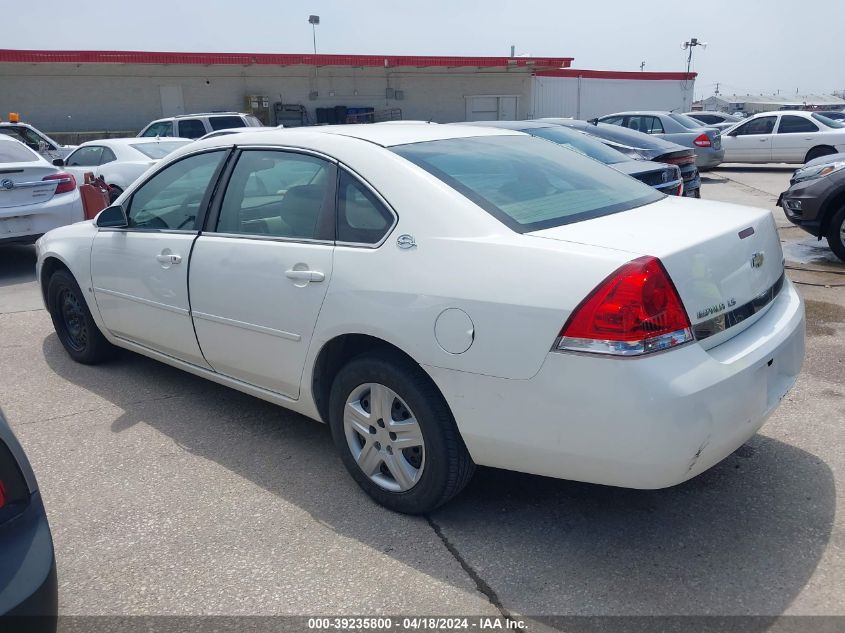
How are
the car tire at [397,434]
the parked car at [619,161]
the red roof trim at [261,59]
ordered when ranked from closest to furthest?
the car tire at [397,434] → the parked car at [619,161] → the red roof trim at [261,59]

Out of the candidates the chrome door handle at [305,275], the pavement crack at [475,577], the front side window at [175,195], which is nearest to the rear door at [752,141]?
the front side window at [175,195]

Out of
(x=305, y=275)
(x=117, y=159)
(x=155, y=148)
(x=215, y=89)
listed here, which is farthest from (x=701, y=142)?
(x=215, y=89)

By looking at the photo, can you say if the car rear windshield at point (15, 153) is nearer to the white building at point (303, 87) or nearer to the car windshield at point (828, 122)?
the car windshield at point (828, 122)

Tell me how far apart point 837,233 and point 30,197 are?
8612 millimetres

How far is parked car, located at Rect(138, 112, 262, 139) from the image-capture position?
1628 centimetres

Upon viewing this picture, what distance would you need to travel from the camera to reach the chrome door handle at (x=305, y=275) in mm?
3275

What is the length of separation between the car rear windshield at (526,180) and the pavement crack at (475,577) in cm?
128

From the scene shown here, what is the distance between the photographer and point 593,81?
3553cm

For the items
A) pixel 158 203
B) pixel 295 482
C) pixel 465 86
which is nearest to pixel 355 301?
pixel 295 482

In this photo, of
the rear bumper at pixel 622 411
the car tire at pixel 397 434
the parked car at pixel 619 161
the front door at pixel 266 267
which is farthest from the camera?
the parked car at pixel 619 161

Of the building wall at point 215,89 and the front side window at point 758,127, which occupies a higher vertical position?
the building wall at point 215,89

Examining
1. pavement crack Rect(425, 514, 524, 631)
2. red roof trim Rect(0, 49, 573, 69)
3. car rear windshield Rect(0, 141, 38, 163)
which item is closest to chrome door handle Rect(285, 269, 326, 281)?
pavement crack Rect(425, 514, 524, 631)

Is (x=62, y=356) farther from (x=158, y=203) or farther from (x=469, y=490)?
(x=469, y=490)

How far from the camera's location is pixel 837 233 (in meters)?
7.61
